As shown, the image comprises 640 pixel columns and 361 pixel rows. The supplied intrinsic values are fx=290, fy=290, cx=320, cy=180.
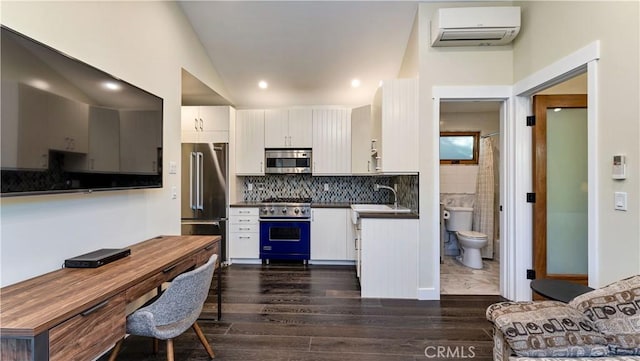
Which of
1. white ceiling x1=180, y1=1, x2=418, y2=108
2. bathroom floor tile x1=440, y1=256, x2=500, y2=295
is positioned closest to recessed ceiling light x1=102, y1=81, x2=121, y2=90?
white ceiling x1=180, y1=1, x2=418, y2=108

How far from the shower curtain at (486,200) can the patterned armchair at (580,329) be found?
3333 millimetres

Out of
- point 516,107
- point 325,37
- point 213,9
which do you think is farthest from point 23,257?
point 516,107

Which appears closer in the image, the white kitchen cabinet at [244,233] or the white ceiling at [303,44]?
the white ceiling at [303,44]

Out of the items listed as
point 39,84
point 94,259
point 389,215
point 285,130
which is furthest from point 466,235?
point 39,84

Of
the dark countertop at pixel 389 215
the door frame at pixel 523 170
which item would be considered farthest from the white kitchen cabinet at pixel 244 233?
the door frame at pixel 523 170

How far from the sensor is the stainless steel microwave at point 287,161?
4582 millimetres

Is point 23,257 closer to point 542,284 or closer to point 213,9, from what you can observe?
point 213,9

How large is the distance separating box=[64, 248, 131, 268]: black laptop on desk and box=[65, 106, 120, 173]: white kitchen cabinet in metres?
0.53

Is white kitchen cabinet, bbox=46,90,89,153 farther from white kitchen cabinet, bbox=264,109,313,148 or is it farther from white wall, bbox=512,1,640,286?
white wall, bbox=512,1,640,286

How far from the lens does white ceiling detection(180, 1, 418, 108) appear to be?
3.22 metres

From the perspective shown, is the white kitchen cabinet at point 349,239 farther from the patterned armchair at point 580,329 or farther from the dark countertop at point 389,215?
the patterned armchair at point 580,329

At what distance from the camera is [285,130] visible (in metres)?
4.58

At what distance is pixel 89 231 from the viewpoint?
6.34 ft

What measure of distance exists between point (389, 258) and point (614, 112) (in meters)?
2.11
